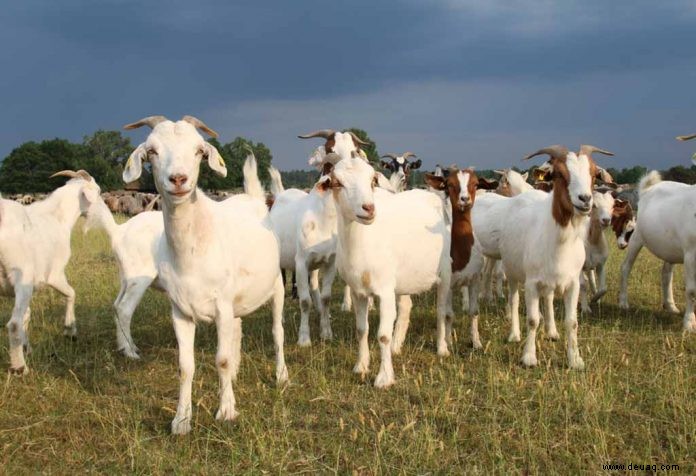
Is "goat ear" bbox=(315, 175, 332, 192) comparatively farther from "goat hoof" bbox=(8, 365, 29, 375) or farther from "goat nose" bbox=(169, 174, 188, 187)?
"goat hoof" bbox=(8, 365, 29, 375)

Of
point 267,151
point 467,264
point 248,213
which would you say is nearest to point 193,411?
point 248,213

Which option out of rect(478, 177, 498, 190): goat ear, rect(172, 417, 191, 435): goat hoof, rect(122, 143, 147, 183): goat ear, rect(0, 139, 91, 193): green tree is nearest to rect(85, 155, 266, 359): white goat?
rect(122, 143, 147, 183): goat ear

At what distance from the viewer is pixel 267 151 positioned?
269 ft

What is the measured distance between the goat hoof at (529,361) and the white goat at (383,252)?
0.93 meters

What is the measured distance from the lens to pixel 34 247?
7289 millimetres

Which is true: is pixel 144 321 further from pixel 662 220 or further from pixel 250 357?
pixel 662 220

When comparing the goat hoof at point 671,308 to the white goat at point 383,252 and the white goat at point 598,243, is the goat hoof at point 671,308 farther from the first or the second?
the white goat at point 383,252

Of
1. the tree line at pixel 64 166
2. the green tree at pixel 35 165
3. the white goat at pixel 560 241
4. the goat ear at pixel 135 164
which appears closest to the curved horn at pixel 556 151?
the white goat at pixel 560 241

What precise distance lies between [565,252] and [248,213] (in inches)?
131

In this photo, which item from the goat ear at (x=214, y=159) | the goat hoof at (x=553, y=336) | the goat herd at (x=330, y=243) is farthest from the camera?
the goat hoof at (x=553, y=336)

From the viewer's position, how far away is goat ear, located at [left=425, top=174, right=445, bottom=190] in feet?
24.4

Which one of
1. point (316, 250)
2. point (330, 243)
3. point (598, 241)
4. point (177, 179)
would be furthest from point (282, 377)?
point (598, 241)

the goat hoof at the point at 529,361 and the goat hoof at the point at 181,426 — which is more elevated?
the goat hoof at the point at 181,426

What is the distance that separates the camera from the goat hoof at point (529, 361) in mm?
6582
